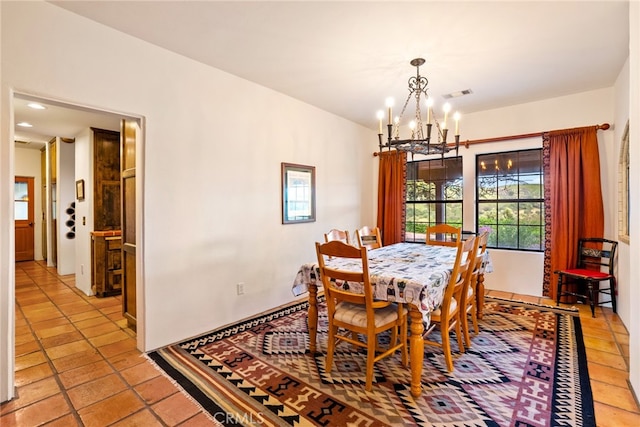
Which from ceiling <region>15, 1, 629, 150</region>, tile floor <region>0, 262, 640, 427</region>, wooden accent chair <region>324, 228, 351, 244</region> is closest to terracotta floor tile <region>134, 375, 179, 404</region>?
tile floor <region>0, 262, 640, 427</region>

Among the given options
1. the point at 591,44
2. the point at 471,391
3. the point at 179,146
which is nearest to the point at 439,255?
the point at 471,391

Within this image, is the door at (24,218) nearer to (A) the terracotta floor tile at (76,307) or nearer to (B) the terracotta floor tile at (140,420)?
(A) the terracotta floor tile at (76,307)

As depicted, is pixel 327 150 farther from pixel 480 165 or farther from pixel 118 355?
pixel 118 355

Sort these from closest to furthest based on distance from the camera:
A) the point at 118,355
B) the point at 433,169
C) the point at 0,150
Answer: the point at 0,150
the point at 118,355
the point at 433,169

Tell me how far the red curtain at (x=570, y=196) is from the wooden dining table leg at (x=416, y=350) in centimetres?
297

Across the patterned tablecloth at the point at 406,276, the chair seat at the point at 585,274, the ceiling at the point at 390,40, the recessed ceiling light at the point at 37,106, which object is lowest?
the chair seat at the point at 585,274

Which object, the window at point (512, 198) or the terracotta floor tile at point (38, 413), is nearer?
the terracotta floor tile at point (38, 413)

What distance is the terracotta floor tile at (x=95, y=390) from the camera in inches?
74.8

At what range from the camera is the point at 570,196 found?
146 inches

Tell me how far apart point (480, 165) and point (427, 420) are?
3.86m

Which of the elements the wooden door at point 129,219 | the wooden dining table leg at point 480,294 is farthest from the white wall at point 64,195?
the wooden dining table leg at point 480,294

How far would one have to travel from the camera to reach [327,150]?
4496 mm

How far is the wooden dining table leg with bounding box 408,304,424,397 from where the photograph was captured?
192cm

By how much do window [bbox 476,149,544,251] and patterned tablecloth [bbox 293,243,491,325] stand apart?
2.00 m
